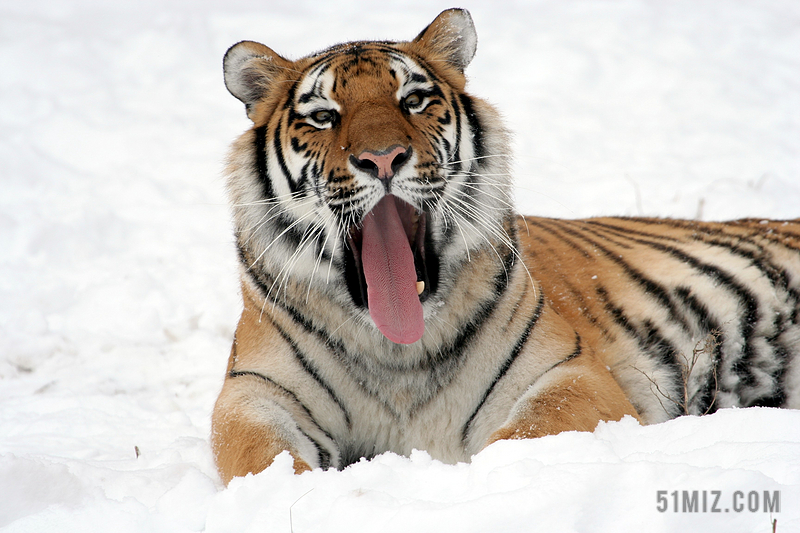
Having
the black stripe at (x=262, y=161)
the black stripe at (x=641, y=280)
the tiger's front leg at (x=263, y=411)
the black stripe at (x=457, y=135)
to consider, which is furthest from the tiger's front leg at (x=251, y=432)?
the black stripe at (x=641, y=280)

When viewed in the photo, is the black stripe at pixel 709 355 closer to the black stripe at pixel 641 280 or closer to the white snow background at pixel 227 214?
the black stripe at pixel 641 280

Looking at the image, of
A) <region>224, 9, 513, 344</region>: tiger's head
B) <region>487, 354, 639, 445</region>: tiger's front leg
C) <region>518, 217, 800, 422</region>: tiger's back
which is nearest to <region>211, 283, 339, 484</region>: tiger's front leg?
<region>224, 9, 513, 344</region>: tiger's head

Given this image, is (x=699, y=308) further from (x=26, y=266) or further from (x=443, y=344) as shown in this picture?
(x=26, y=266)

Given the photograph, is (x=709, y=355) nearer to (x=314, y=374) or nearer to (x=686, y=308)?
(x=686, y=308)

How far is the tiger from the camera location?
173 cm

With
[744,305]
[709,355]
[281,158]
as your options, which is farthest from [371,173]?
→ [744,305]

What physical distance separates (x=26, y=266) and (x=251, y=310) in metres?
1.98

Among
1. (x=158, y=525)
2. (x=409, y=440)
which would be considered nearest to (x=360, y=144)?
(x=409, y=440)

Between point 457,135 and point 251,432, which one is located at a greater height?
point 457,135

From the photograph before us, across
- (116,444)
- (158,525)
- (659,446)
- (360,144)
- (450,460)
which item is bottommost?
(116,444)

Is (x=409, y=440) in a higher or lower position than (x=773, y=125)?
lower

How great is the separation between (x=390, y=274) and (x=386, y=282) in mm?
24

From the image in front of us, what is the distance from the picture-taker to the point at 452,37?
2111 millimetres

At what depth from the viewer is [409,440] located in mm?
1869
